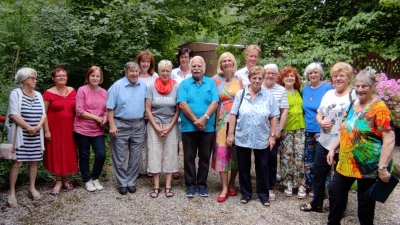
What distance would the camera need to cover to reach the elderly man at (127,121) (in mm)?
4000

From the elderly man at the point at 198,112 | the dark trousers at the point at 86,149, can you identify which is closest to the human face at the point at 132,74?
the elderly man at the point at 198,112

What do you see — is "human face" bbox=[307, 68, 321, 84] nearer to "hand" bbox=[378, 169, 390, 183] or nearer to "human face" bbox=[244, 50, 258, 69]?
"human face" bbox=[244, 50, 258, 69]

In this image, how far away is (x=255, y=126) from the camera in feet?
12.0

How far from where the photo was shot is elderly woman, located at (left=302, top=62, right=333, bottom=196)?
3805 millimetres

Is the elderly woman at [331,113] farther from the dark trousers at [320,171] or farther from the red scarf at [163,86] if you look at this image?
the red scarf at [163,86]

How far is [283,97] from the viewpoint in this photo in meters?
3.88

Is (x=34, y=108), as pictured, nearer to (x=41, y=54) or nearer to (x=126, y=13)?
(x=41, y=54)

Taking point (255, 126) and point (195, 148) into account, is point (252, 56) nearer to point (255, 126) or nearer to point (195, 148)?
point (255, 126)

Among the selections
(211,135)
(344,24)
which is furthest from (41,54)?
(344,24)

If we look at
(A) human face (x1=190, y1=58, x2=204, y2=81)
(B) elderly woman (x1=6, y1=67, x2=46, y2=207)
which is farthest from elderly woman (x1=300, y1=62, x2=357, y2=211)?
(B) elderly woman (x1=6, y1=67, x2=46, y2=207)

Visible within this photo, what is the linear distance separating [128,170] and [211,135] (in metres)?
1.17

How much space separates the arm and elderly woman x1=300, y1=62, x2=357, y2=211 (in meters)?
0.68

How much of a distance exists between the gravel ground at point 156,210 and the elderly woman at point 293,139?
0.21 meters

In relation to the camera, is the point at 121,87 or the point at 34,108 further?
the point at 121,87
